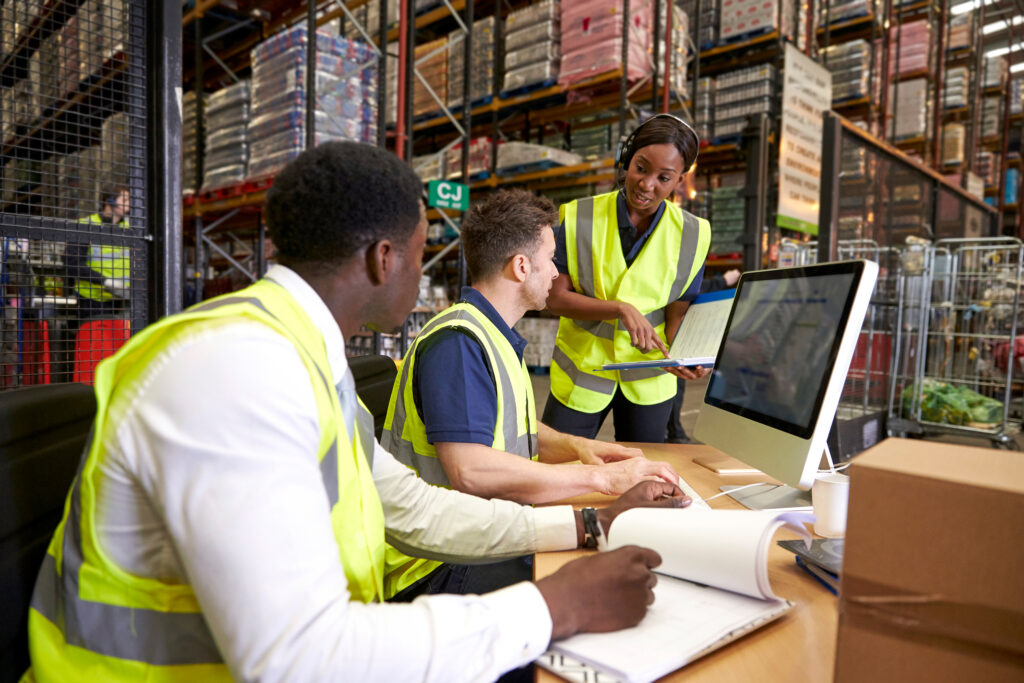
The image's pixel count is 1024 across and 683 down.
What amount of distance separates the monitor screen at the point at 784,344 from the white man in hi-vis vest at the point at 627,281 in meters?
0.57

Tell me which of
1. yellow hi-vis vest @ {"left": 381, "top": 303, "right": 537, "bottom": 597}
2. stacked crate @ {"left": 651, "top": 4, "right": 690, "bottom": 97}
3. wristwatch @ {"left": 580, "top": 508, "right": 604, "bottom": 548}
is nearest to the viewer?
wristwatch @ {"left": 580, "top": 508, "right": 604, "bottom": 548}

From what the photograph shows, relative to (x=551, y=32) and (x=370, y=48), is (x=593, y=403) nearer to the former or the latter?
(x=370, y=48)

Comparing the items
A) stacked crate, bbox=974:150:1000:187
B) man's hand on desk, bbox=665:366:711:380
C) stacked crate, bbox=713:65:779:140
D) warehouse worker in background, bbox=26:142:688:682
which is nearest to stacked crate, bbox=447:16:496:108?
stacked crate, bbox=713:65:779:140

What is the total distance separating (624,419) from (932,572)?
1.80 metres

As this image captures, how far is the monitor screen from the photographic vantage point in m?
1.22

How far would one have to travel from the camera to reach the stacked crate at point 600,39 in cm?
523

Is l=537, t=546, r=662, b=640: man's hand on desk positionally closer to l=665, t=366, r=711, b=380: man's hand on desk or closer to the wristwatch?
the wristwatch

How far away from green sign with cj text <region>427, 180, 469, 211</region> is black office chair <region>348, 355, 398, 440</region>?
2.77 meters

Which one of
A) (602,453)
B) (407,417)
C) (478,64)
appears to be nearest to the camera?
(407,417)

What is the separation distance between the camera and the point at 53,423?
828 mm

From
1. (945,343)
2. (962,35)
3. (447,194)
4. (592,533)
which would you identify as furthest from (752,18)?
(592,533)

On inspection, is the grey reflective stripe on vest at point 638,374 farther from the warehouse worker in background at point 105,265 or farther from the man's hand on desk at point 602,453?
the warehouse worker in background at point 105,265

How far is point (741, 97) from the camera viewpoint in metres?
6.54

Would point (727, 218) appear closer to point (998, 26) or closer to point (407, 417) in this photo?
point (407, 417)
